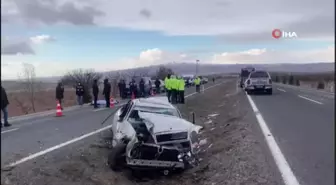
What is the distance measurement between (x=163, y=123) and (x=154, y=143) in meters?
0.70

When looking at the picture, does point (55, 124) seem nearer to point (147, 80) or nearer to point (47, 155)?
point (47, 155)

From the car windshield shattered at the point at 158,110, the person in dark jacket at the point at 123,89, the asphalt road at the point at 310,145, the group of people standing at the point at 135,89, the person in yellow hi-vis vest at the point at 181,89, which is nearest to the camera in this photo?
the asphalt road at the point at 310,145

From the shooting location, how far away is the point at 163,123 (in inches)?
398

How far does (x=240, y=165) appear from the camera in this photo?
890cm

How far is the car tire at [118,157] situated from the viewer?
9.59 meters

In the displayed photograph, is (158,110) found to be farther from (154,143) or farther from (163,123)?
(154,143)

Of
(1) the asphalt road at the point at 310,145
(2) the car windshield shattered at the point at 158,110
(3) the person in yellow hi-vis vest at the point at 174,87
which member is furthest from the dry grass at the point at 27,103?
(1) the asphalt road at the point at 310,145

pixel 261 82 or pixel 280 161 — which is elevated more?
pixel 261 82

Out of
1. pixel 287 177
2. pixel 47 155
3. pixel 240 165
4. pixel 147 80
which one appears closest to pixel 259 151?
pixel 240 165

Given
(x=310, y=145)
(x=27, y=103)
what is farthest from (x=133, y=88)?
(x=310, y=145)

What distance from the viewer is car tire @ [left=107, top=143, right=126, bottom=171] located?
959 centimetres

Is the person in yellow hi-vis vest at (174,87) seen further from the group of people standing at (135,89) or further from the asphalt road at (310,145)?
the asphalt road at (310,145)

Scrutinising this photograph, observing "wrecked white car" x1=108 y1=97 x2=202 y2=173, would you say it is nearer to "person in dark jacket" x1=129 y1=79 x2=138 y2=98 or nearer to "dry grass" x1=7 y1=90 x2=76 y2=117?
"dry grass" x1=7 y1=90 x2=76 y2=117

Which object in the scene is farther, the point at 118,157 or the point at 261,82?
the point at 261,82
